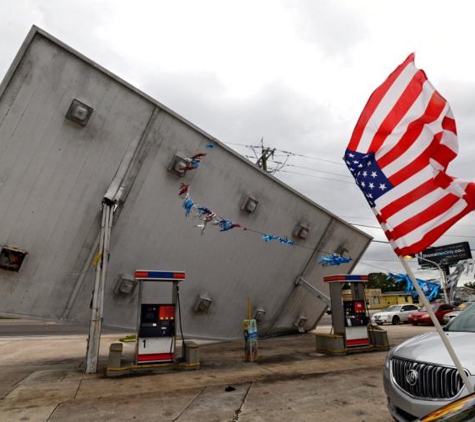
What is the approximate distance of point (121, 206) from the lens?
9820 millimetres

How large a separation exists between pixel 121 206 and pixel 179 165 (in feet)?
7.19

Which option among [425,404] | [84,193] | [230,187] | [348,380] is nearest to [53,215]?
[84,193]

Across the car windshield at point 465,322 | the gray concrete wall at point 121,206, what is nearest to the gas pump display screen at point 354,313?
the gray concrete wall at point 121,206

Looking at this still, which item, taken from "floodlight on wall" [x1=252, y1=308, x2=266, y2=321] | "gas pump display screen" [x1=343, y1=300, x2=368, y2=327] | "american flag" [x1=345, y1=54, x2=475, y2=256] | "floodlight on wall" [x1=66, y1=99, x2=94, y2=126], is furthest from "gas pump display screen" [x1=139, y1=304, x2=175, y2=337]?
"american flag" [x1=345, y1=54, x2=475, y2=256]

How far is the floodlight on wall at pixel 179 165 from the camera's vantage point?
10461 mm

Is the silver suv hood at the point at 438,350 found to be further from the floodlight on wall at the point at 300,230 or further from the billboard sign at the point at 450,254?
the billboard sign at the point at 450,254

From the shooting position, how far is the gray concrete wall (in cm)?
873

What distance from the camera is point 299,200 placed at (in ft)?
42.9

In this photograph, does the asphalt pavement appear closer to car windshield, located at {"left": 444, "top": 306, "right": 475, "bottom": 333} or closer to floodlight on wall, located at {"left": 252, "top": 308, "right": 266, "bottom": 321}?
car windshield, located at {"left": 444, "top": 306, "right": 475, "bottom": 333}

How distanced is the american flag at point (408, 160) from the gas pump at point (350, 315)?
7630mm

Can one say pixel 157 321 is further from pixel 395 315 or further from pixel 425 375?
pixel 395 315

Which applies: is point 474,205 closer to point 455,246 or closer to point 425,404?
point 425,404

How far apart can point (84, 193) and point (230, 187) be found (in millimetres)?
4741

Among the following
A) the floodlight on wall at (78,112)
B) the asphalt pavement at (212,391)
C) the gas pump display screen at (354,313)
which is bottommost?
the asphalt pavement at (212,391)
